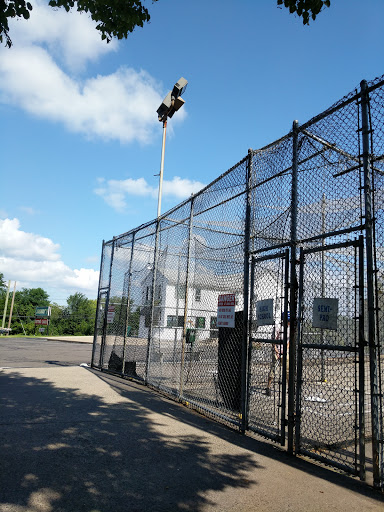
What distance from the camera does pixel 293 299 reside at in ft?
16.5

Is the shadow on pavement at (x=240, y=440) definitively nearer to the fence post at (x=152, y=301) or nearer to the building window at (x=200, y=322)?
the fence post at (x=152, y=301)

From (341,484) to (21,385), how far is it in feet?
22.3

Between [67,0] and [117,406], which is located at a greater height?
[67,0]

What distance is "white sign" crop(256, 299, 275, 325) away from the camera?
5.37 metres

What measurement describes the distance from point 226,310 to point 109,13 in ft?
15.8

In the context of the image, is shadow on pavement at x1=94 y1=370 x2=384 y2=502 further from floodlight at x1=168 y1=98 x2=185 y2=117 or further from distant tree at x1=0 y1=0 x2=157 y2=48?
floodlight at x1=168 y1=98 x2=185 y2=117

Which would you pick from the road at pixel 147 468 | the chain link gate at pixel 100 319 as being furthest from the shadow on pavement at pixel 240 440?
the chain link gate at pixel 100 319

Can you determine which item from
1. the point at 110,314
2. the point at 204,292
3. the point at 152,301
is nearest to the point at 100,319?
the point at 110,314

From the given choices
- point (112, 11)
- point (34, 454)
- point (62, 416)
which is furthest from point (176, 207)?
point (34, 454)

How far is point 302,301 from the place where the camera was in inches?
196

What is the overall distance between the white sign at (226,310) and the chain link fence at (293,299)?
2 centimetres

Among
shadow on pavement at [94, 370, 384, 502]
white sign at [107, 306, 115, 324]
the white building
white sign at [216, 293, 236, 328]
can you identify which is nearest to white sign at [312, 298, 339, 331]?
the white building

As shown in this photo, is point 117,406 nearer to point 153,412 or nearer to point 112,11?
point 153,412

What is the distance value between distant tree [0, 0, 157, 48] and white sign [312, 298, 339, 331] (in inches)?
186
